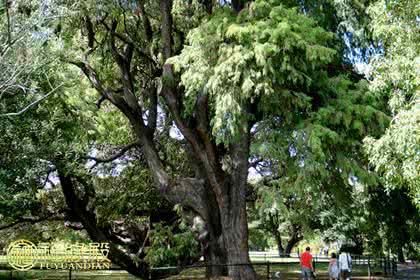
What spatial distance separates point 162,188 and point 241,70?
6179 millimetres

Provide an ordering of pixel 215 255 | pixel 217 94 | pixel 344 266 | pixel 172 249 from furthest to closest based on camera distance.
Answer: pixel 172 249 < pixel 215 255 < pixel 344 266 < pixel 217 94

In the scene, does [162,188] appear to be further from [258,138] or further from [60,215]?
[60,215]

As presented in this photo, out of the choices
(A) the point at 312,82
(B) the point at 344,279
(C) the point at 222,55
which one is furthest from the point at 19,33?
(B) the point at 344,279

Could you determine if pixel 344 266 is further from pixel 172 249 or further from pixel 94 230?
pixel 94 230

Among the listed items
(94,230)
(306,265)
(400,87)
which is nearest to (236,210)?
(306,265)

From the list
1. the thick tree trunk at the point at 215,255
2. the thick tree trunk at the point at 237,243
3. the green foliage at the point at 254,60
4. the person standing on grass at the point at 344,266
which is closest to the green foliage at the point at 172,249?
the thick tree trunk at the point at 215,255

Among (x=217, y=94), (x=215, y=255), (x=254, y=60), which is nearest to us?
(x=254, y=60)

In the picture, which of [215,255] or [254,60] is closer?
[254,60]

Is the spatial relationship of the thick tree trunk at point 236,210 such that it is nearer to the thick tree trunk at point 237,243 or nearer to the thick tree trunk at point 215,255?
the thick tree trunk at point 237,243

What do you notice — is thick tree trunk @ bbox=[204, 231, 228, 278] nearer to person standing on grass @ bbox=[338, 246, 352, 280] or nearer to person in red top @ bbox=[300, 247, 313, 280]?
person in red top @ bbox=[300, 247, 313, 280]

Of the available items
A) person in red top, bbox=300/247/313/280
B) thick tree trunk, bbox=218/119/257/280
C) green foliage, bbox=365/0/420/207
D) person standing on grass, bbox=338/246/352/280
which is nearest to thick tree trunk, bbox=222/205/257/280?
thick tree trunk, bbox=218/119/257/280

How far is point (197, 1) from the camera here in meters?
16.6

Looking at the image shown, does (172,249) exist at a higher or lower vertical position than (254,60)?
lower

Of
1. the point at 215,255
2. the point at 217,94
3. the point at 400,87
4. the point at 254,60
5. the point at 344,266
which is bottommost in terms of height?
the point at 344,266
